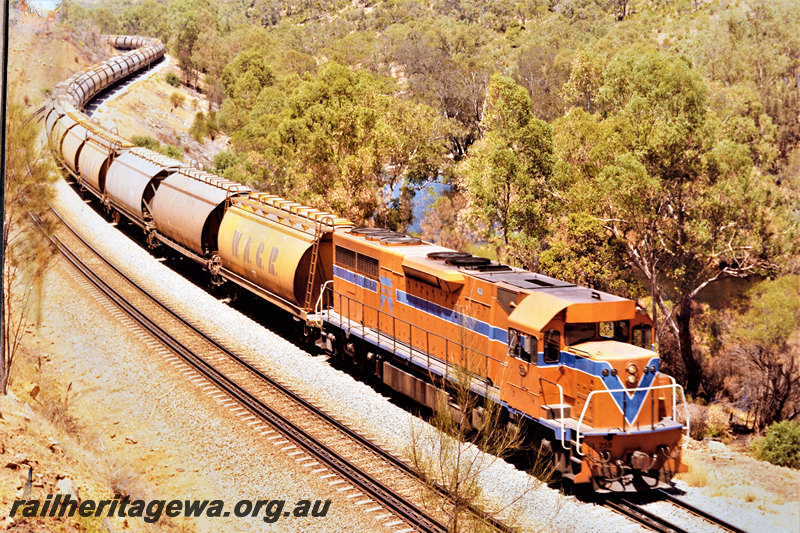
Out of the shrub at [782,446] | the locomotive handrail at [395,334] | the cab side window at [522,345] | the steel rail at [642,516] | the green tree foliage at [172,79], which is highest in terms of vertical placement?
the green tree foliage at [172,79]

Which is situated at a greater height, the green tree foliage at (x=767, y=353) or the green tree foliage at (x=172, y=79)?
the green tree foliage at (x=172, y=79)

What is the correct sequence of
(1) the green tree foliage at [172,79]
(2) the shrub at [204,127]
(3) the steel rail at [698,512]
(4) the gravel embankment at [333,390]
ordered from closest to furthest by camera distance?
(3) the steel rail at [698,512]
(4) the gravel embankment at [333,390]
(2) the shrub at [204,127]
(1) the green tree foliage at [172,79]

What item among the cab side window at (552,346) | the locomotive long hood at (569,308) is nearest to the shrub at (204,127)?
the locomotive long hood at (569,308)

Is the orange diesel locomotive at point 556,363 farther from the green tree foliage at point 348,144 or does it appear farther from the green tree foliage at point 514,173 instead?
the green tree foliage at point 348,144

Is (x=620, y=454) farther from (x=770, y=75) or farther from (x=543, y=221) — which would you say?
(x=770, y=75)

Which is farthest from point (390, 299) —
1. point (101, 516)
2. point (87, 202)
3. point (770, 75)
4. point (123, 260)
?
point (770, 75)

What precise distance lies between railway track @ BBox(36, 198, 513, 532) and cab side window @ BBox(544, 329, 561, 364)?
3.68 meters

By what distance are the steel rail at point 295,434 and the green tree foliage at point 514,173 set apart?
43.6 ft

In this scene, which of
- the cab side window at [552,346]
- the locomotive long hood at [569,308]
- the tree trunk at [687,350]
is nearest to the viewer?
the locomotive long hood at [569,308]

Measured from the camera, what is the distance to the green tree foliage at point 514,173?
30.8 meters

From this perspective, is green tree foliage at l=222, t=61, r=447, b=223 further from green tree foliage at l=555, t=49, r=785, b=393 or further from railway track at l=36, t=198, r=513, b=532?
railway track at l=36, t=198, r=513, b=532

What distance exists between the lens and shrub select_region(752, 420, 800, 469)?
24.2m

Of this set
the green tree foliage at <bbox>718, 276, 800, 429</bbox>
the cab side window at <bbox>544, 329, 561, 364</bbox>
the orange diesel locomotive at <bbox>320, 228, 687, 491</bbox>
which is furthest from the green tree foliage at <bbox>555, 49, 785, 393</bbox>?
the cab side window at <bbox>544, 329, 561, 364</bbox>

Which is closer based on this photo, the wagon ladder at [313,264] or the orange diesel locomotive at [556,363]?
the orange diesel locomotive at [556,363]
